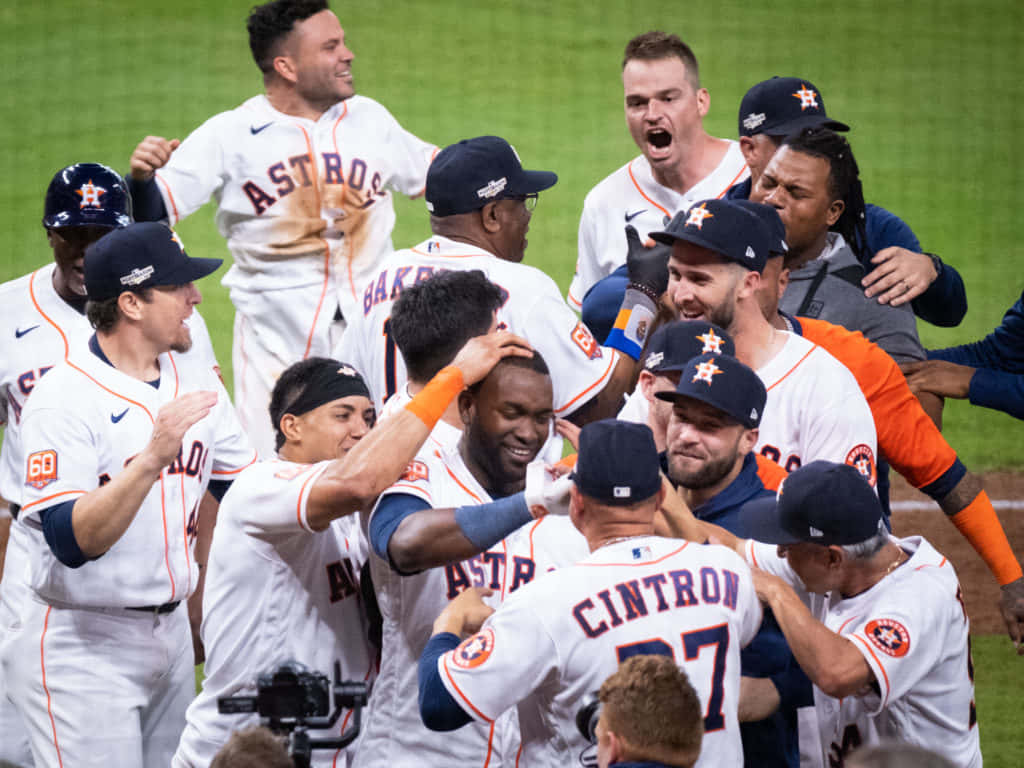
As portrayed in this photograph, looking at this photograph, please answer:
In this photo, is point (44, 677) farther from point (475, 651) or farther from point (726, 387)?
point (726, 387)

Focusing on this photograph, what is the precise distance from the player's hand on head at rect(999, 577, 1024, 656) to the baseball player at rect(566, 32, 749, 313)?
1.85 m

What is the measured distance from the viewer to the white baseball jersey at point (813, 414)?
11.0 ft

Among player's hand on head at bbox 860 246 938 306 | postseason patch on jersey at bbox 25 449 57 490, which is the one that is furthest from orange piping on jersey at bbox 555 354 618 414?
postseason patch on jersey at bbox 25 449 57 490

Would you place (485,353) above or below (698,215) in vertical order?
below

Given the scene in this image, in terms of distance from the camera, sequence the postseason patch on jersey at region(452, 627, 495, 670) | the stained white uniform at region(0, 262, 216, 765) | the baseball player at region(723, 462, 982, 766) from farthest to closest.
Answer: the stained white uniform at region(0, 262, 216, 765) < the baseball player at region(723, 462, 982, 766) < the postseason patch on jersey at region(452, 627, 495, 670)

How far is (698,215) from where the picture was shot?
353 centimetres

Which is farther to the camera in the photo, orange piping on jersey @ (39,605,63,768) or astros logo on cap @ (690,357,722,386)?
orange piping on jersey @ (39,605,63,768)

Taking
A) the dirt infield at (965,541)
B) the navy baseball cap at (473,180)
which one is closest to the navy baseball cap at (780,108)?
the navy baseball cap at (473,180)

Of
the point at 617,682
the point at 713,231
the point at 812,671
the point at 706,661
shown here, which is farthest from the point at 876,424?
the point at 617,682

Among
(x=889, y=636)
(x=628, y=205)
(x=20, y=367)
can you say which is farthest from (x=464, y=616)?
(x=628, y=205)

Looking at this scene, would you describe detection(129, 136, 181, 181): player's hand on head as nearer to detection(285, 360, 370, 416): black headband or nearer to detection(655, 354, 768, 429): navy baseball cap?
detection(285, 360, 370, 416): black headband

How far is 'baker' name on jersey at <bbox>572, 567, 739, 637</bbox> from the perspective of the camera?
2.54 m

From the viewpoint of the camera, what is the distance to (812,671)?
2.78m

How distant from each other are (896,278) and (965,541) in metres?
2.83
